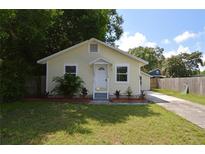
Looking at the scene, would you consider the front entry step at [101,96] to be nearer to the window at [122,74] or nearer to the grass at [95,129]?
the window at [122,74]

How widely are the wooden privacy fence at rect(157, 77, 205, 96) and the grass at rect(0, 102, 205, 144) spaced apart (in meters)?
12.3

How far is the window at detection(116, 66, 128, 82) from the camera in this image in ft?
59.4

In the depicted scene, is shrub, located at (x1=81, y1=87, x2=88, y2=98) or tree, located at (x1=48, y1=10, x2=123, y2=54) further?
tree, located at (x1=48, y1=10, x2=123, y2=54)

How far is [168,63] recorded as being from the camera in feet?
163

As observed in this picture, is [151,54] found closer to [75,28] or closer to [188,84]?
[188,84]

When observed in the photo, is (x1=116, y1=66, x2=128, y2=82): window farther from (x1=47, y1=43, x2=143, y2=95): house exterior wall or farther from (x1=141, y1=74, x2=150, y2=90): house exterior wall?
(x1=141, y1=74, x2=150, y2=90): house exterior wall

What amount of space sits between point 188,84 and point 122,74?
9887 mm

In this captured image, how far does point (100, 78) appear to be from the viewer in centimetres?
1795

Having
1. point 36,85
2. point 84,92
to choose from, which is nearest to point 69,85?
point 84,92

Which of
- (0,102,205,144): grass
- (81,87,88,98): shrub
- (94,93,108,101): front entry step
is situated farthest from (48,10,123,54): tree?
(0,102,205,144): grass

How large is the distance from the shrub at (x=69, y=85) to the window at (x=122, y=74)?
2498 mm

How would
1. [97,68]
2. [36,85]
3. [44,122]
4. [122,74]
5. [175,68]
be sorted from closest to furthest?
[44,122], [97,68], [122,74], [36,85], [175,68]
